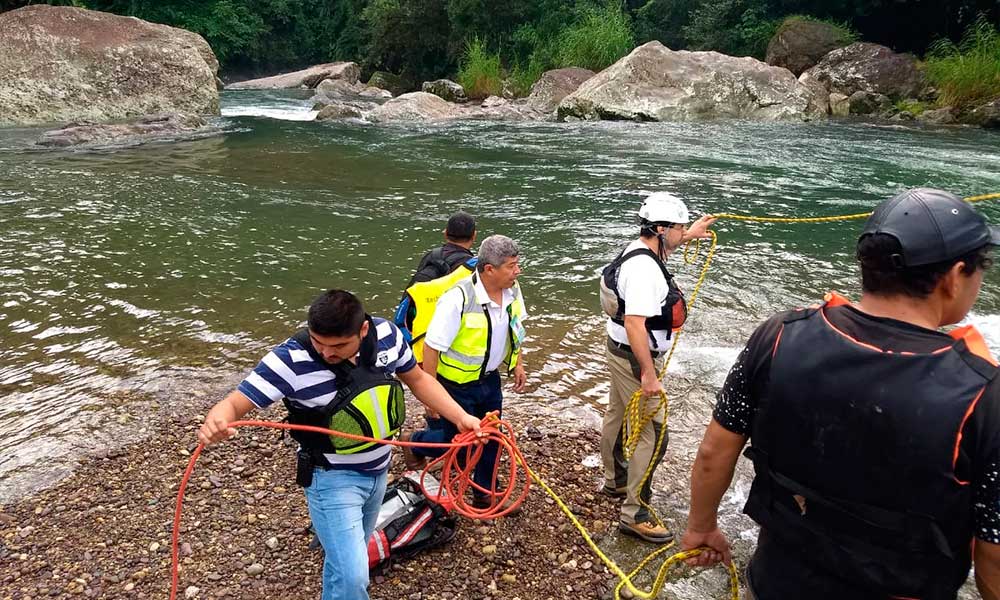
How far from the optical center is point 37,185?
511 inches

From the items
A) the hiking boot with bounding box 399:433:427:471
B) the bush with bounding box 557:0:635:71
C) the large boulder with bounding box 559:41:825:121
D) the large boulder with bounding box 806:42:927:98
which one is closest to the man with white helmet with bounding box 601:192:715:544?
the hiking boot with bounding box 399:433:427:471

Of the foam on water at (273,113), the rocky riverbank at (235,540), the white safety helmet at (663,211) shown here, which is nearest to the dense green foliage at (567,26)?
the foam on water at (273,113)

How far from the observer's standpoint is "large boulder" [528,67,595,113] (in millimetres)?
26750

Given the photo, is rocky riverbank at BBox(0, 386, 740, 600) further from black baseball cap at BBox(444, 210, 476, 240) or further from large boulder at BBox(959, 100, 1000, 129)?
large boulder at BBox(959, 100, 1000, 129)

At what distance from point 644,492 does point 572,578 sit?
2.31ft

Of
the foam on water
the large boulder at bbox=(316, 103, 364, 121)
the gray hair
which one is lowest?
the foam on water

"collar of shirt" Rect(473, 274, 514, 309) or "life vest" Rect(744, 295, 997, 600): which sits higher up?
"life vest" Rect(744, 295, 997, 600)

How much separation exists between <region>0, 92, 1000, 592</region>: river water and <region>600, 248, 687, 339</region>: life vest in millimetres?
1200

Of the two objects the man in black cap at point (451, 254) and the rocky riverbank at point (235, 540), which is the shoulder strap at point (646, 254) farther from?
the rocky riverbank at point (235, 540)

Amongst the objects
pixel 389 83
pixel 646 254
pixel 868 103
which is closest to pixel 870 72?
pixel 868 103

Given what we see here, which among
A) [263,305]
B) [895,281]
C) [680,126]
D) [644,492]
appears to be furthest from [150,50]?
[895,281]

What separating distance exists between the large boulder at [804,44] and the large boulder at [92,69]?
70.4 ft

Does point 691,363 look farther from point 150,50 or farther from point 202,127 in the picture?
point 150,50

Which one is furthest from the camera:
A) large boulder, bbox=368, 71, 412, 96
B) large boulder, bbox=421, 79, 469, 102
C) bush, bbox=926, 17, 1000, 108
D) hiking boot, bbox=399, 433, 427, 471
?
large boulder, bbox=368, 71, 412, 96
